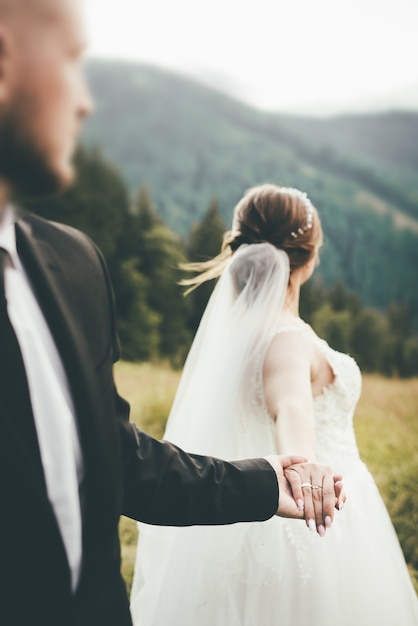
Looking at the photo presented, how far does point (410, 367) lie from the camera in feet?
141

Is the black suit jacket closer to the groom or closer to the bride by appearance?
the groom

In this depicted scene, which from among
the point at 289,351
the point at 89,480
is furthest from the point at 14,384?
the point at 289,351

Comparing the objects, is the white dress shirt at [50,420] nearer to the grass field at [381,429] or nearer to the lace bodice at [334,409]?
the lace bodice at [334,409]

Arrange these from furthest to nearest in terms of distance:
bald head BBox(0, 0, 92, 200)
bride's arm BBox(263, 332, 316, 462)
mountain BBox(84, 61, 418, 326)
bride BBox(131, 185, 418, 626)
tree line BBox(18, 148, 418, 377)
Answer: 1. mountain BBox(84, 61, 418, 326)
2. tree line BBox(18, 148, 418, 377)
3. bride BBox(131, 185, 418, 626)
4. bride's arm BBox(263, 332, 316, 462)
5. bald head BBox(0, 0, 92, 200)

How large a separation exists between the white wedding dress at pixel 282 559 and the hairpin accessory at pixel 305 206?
0.59 meters

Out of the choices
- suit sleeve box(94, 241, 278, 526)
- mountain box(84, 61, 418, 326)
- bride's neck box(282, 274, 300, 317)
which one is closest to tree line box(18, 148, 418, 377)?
bride's neck box(282, 274, 300, 317)

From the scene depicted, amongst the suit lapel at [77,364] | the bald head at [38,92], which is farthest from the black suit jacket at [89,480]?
the bald head at [38,92]

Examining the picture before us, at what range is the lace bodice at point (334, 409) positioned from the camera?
8.82ft

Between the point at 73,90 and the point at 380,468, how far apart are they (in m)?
5.90

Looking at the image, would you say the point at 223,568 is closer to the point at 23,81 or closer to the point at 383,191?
the point at 23,81

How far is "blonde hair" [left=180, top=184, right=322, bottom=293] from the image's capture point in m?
2.90

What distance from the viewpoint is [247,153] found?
91188 millimetres

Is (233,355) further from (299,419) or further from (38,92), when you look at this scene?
(38,92)

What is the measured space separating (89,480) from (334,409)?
6.05ft
